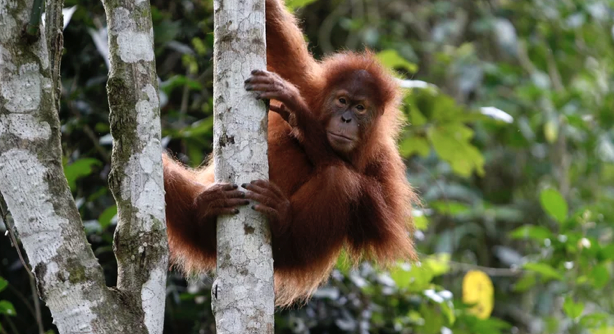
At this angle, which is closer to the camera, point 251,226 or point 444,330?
point 251,226

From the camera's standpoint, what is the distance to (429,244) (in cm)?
808

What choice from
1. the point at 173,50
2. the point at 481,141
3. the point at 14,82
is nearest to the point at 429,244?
the point at 481,141

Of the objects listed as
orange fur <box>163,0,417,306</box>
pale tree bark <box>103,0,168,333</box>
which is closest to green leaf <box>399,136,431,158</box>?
orange fur <box>163,0,417,306</box>

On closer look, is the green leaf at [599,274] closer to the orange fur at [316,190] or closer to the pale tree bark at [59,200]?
the orange fur at [316,190]

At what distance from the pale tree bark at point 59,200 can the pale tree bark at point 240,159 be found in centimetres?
26

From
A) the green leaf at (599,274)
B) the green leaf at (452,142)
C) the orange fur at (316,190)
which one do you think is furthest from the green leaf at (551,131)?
the orange fur at (316,190)

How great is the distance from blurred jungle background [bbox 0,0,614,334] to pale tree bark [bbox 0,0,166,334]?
1.41 m

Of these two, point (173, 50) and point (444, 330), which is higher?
point (173, 50)

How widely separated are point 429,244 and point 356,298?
2802mm

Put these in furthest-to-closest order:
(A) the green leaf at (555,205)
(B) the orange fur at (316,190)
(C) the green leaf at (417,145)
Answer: (C) the green leaf at (417,145) → (A) the green leaf at (555,205) → (B) the orange fur at (316,190)

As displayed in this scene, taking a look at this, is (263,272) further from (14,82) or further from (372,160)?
(372,160)

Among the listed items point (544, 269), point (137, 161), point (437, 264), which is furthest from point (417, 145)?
point (137, 161)

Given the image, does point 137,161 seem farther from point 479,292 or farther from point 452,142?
point 479,292

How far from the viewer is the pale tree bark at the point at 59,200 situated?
2451 mm
